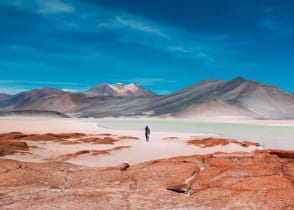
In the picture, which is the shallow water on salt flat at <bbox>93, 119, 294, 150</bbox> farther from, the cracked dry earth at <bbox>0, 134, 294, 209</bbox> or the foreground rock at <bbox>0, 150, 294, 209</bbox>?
the foreground rock at <bbox>0, 150, 294, 209</bbox>

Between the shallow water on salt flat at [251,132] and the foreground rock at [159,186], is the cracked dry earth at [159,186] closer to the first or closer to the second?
the foreground rock at [159,186]

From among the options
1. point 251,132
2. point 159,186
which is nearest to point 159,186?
point 159,186

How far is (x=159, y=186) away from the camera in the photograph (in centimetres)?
1217

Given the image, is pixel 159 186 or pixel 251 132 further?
pixel 251 132

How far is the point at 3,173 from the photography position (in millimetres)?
14047

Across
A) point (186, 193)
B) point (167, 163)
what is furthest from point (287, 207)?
point (167, 163)

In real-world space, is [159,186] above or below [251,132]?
below

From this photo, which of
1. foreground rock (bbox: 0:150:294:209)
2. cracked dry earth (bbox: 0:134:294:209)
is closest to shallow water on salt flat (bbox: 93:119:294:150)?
cracked dry earth (bbox: 0:134:294:209)

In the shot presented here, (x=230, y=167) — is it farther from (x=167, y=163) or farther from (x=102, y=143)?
(x=102, y=143)

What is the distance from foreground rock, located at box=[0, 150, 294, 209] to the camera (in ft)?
33.4

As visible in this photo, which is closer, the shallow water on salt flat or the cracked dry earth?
the cracked dry earth

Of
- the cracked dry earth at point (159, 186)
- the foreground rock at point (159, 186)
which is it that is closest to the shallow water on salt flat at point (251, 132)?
the cracked dry earth at point (159, 186)

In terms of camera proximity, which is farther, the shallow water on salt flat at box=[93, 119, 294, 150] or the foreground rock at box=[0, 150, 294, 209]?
the shallow water on salt flat at box=[93, 119, 294, 150]

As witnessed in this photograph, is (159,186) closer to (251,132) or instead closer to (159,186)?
(159,186)
